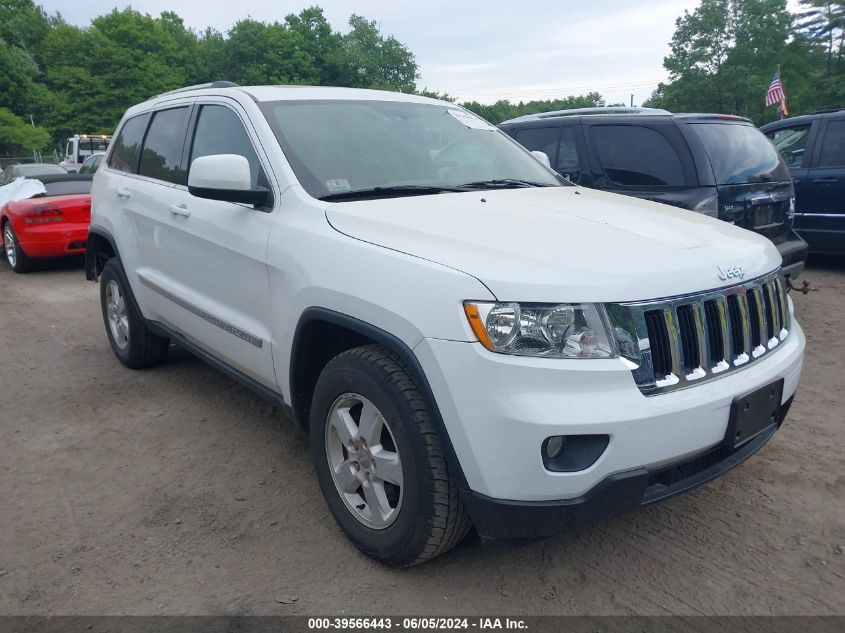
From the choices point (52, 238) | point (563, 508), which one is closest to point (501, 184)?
point (563, 508)

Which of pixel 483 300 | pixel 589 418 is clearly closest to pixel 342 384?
pixel 483 300

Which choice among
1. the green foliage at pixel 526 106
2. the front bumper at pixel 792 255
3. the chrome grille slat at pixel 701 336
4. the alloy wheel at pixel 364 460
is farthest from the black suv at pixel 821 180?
the green foliage at pixel 526 106

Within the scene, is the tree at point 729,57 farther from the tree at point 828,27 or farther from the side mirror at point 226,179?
the side mirror at point 226,179

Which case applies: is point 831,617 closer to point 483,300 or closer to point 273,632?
point 483,300

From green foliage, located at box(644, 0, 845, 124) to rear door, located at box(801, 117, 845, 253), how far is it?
3826 cm

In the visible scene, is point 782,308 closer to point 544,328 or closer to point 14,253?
point 544,328

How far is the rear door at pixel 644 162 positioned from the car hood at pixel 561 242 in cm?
257

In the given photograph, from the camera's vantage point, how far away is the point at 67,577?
2732mm

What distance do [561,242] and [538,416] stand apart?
0.70m

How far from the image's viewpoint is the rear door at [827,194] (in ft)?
25.4

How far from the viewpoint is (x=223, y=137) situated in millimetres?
3744

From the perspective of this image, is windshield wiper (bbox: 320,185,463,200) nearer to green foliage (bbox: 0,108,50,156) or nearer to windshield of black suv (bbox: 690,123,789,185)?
windshield of black suv (bbox: 690,123,789,185)

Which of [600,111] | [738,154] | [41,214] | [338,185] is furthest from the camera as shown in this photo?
[41,214]

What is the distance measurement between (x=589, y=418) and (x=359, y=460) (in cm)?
97
